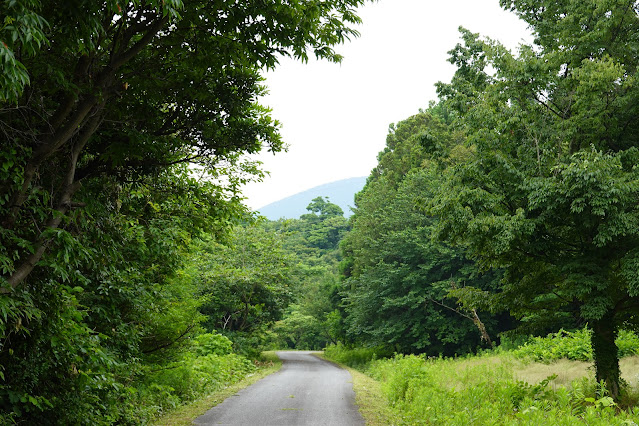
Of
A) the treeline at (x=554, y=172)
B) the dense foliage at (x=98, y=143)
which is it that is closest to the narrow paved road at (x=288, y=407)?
the dense foliage at (x=98, y=143)

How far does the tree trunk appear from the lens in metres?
9.54

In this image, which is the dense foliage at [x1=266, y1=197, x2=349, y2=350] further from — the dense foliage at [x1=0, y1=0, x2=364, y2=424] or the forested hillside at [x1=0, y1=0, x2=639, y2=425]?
the dense foliage at [x1=0, y1=0, x2=364, y2=424]

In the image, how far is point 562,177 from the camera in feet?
29.8

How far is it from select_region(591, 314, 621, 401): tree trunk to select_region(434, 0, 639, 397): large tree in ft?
0.07

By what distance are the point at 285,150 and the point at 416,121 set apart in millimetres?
33247

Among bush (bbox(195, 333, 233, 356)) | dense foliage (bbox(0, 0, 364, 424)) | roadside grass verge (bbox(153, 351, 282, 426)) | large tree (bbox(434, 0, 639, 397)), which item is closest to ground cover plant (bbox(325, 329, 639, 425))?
large tree (bbox(434, 0, 639, 397))

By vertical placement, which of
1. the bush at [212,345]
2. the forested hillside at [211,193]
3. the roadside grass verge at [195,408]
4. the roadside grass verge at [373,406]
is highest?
the forested hillside at [211,193]

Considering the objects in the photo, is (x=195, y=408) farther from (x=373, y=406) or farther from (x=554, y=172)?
(x=554, y=172)

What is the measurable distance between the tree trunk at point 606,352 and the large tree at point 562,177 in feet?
0.07

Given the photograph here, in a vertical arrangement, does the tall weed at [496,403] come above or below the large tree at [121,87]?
below

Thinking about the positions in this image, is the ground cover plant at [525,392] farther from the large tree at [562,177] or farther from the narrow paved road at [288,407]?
the large tree at [562,177]

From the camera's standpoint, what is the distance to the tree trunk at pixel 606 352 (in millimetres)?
9539

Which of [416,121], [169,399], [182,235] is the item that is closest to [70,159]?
[182,235]

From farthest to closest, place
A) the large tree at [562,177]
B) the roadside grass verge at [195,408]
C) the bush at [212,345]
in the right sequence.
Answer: the bush at [212,345] < the roadside grass verge at [195,408] < the large tree at [562,177]
